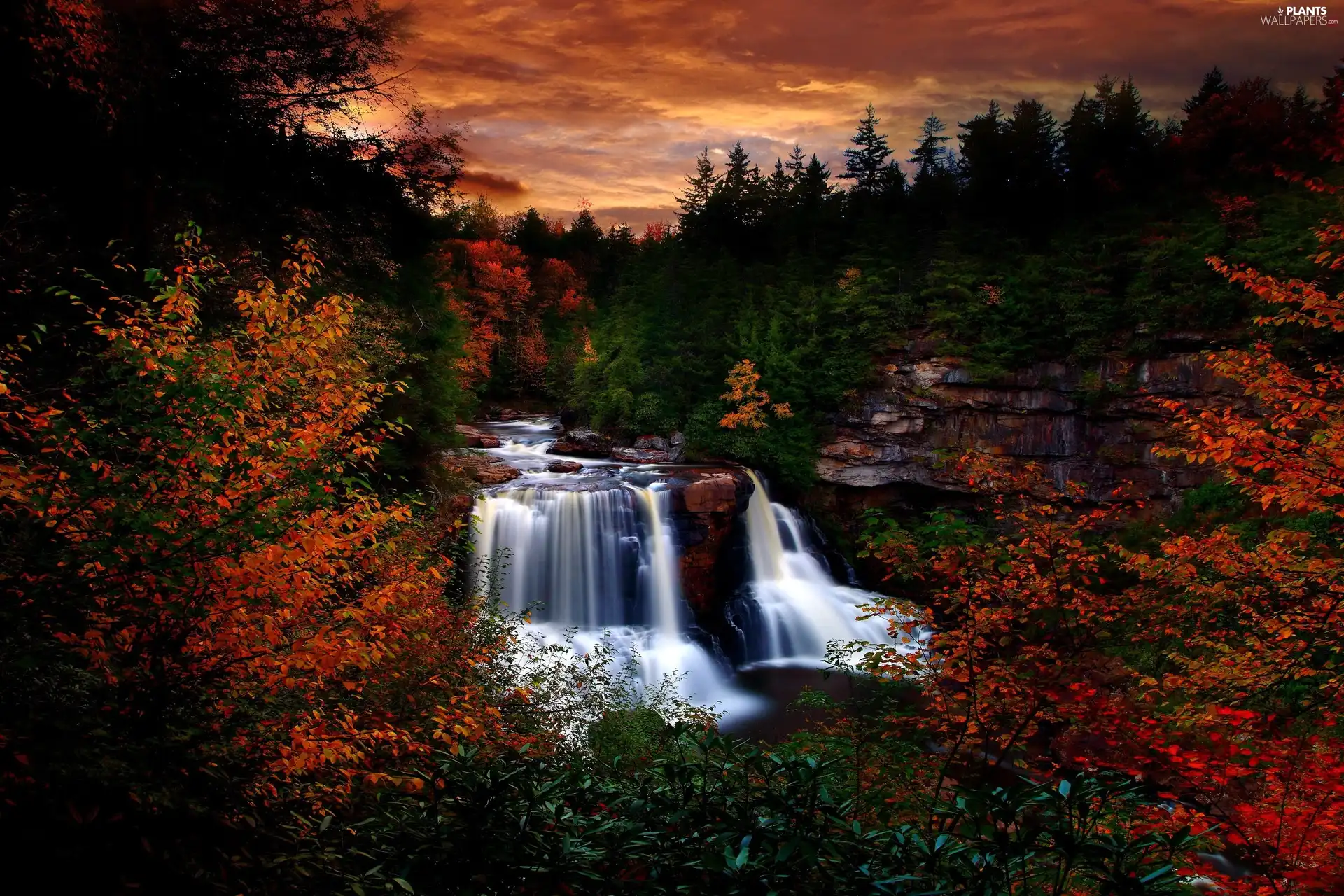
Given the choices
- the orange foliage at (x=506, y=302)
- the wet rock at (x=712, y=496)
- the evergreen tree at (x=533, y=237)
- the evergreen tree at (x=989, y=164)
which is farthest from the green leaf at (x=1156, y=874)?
the evergreen tree at (x=533, y=237)

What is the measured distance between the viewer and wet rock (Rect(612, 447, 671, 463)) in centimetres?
2548

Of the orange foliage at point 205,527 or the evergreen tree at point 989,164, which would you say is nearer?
the orange foliage at point 205,527

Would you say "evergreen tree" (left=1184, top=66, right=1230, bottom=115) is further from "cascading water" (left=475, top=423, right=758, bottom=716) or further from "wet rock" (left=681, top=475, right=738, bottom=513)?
"cascading water" (left=475, top=423, right=758, bottom=716)

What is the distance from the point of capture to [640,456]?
26484mm

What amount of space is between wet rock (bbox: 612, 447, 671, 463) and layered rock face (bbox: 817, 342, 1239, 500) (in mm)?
6265

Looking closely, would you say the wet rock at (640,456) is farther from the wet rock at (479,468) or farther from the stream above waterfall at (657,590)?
the wet rock at (479,468)

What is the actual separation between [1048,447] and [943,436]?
3535 millimetres

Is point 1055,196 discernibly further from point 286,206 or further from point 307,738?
Answer: point 307,738

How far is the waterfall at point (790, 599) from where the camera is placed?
1909 cm

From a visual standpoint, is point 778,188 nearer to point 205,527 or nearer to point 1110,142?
point 1110,142

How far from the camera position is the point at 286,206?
11.2m

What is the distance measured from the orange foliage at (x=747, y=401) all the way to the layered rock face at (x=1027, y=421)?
8.44ft

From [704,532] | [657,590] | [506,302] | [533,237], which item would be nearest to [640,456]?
[704,532]

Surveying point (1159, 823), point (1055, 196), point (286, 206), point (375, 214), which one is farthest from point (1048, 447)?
point (286, 206)
